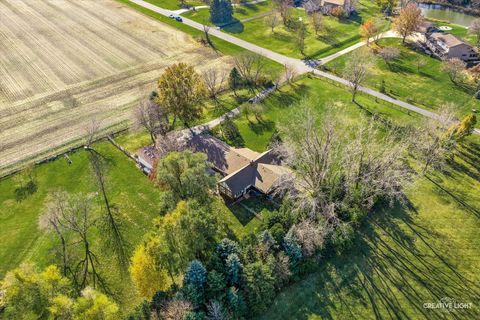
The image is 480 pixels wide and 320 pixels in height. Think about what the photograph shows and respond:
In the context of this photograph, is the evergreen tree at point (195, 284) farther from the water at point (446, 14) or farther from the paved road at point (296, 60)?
the water at point (446, 14)

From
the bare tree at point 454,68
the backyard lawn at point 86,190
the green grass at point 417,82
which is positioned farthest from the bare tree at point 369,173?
the bare tree at point 454,68

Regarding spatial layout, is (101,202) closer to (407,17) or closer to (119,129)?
(119,129)

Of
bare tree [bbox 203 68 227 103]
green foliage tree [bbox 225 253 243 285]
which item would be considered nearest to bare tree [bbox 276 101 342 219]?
green foliage tree [bbox 225 253 243 285]

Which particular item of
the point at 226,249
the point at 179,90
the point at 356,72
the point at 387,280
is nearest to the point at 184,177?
the point at 226,249

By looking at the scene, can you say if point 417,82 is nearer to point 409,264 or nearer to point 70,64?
point 409,264

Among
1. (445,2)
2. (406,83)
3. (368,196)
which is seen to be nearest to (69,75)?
(368,196)

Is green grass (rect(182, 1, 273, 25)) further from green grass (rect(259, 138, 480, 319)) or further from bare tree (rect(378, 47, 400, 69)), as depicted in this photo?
green grass (rect(259, 138, 480, 319))
